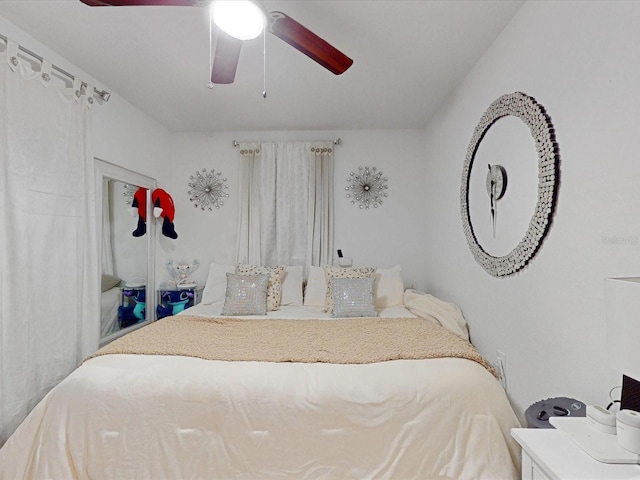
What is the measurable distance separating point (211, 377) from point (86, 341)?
4.76 ft

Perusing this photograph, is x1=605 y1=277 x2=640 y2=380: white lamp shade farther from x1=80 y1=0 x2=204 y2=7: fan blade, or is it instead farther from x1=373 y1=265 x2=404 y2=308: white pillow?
x1=373 y1=265 x2=404 y2=308: white pillow

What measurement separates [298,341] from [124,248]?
2.08 metres

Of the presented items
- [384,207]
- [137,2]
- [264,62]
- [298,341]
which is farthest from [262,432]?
[384,207]

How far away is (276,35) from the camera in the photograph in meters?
1.68

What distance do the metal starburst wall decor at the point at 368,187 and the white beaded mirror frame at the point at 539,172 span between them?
5.14 ft

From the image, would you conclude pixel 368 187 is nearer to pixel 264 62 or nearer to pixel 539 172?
pixel 264 62

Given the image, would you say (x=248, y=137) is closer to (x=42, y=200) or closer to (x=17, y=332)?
(x=42, y=200)

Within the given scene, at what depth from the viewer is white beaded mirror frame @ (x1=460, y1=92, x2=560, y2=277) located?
160cm

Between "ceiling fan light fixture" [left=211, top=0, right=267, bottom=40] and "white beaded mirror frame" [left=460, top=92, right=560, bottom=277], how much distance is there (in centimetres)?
139

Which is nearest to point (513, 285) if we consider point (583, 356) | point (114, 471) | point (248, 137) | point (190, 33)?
point (583, 356)

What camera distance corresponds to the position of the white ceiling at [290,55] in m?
1.89

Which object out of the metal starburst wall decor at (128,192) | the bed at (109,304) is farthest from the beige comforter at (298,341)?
the metal starburst wall decor at (128,192)

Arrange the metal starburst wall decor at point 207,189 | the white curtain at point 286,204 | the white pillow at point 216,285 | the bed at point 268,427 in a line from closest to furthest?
the bed at point 268,427 < the white pillow at point 216,285 < the white curtain at point 286,204 < the metal starburst wall decor at point 207,189

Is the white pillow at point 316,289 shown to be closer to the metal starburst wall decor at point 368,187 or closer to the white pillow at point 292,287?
the white pillow at point 292,287
